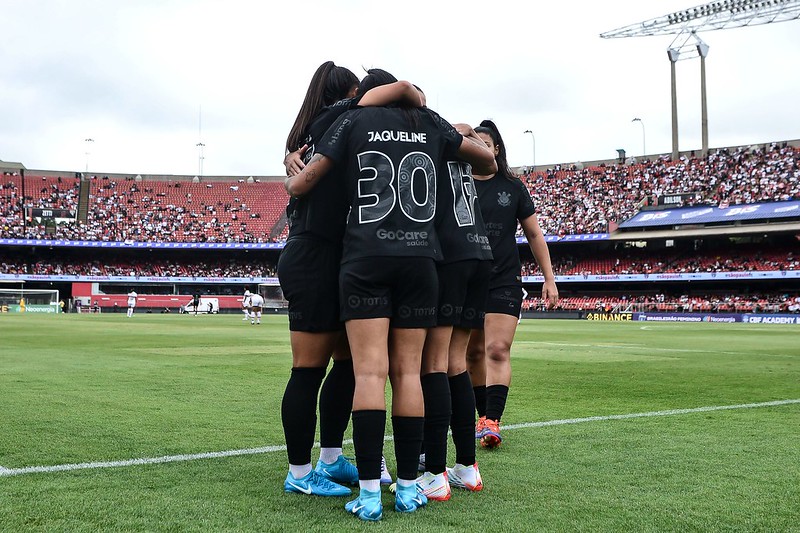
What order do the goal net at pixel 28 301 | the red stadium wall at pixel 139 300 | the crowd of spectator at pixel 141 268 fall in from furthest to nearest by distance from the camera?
the crowd of spectator at pixel 141 268, the red stadium wall at pixel 139 300, the goal net at pixel 28 301

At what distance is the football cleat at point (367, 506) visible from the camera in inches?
138

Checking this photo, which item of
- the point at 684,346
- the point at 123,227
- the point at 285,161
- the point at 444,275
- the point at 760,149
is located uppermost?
the point at 760,149

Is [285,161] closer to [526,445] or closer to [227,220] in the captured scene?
[526,445]

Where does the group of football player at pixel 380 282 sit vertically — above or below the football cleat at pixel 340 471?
above

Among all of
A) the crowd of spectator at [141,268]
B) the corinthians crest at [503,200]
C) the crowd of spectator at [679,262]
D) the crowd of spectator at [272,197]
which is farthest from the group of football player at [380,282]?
the crowd of spectator at [141,268]

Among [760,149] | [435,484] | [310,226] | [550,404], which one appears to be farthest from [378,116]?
[760,149]

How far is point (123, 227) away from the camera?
6988 cm

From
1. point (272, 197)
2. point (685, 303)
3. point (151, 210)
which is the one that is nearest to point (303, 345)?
point (685, 303)

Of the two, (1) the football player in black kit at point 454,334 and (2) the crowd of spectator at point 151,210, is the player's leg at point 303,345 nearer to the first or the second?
(1) the football player in black kit at point 454,334

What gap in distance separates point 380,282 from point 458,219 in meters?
0.69

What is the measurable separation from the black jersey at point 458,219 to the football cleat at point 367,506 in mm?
1235

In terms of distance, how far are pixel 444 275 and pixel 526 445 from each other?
186cm

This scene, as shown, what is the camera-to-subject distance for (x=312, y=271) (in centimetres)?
402

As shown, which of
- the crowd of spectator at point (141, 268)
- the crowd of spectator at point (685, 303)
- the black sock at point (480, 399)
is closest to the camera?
the black sock at point (480, 399)
